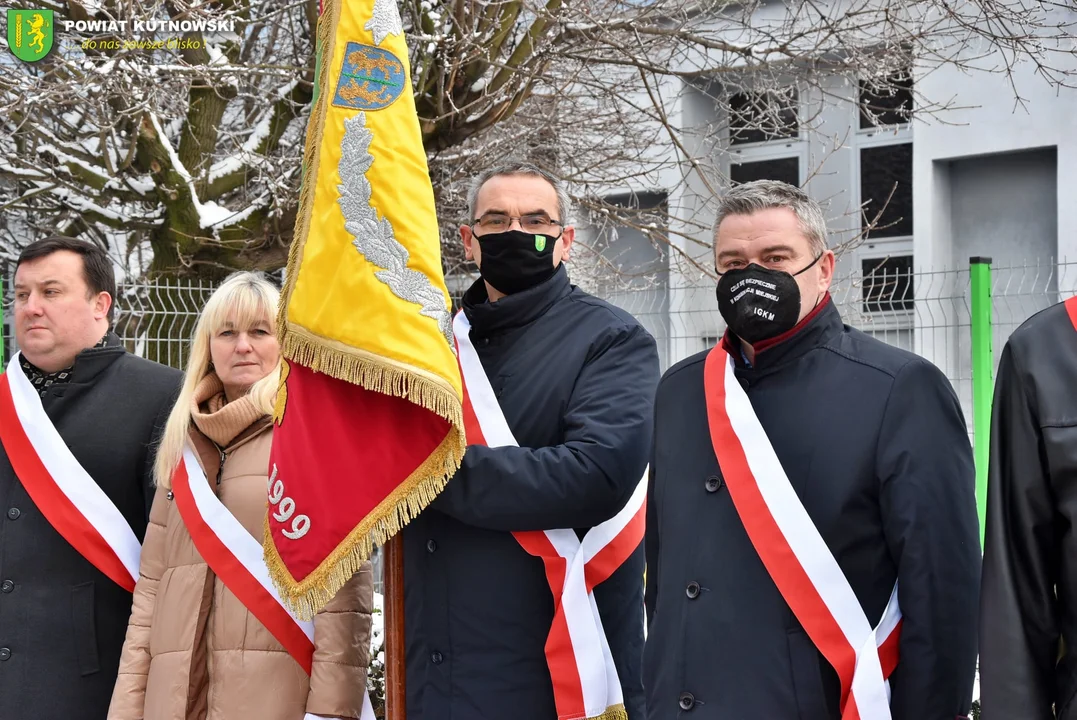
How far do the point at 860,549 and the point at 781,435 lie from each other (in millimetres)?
299

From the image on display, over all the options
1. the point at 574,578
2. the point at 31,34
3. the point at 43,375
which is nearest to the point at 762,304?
the point at 574,578

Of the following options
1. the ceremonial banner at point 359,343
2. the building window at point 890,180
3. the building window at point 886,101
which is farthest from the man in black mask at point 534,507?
the building window at point 890,180

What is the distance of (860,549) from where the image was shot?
8.00 feet

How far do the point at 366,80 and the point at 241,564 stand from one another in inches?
54.4

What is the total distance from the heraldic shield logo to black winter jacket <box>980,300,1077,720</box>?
6933mm

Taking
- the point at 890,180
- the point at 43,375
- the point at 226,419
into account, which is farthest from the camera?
the point at 890,180

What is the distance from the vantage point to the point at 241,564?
3.23 meters

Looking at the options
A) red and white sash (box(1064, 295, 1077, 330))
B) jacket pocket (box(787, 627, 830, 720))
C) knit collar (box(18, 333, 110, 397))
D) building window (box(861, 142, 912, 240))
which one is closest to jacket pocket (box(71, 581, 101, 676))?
knit collar (box(18, 333, 110, 397))

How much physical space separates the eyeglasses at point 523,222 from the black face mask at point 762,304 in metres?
0.69

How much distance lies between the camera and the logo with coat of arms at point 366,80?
296 cm

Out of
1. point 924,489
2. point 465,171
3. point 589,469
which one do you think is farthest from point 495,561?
point 465,171

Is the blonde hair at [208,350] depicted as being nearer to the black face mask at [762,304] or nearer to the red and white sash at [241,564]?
the red and white sash at [241,564]

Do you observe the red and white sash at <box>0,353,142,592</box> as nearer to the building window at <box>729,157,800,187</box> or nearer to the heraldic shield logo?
the heraldic shield logo

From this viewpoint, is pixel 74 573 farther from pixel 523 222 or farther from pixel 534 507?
pixel 523 222
